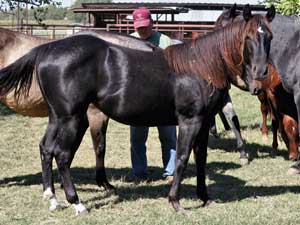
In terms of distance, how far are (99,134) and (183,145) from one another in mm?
1415

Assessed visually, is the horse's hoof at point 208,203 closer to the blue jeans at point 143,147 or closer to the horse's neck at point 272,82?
the blue jeans at point 143,147

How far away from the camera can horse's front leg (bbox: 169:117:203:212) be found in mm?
5305

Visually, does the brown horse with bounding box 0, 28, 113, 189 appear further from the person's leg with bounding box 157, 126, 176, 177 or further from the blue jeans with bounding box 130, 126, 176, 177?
the person's leg with bounding box 157, 126, 176, 177

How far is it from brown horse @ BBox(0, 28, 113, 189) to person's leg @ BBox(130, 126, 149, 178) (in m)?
0.60

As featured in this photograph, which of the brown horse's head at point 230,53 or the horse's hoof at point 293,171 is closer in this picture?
the brown horse's head at point 230,53

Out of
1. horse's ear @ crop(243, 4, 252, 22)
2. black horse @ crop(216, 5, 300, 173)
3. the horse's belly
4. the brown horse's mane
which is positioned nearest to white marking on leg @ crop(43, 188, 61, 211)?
the horse's belly

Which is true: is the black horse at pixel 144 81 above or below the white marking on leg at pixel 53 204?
above

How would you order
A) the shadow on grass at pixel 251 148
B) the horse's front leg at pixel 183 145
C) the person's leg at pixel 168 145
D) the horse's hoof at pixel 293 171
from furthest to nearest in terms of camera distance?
the shadow on grass at pixel 251 148
the horse's hoof at pixel 293 171
the person's leg at pixel 168 145
the horse's front leg at pixel 183 145

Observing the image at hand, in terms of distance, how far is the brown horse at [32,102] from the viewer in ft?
20.7

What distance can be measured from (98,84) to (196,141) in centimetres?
125

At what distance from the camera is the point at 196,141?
569 cm

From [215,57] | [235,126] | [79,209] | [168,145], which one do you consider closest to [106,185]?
[168,145]

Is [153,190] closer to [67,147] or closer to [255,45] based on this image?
[67,147]

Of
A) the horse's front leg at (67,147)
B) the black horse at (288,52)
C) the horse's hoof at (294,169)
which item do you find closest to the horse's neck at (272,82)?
the black horse at (288,52)
